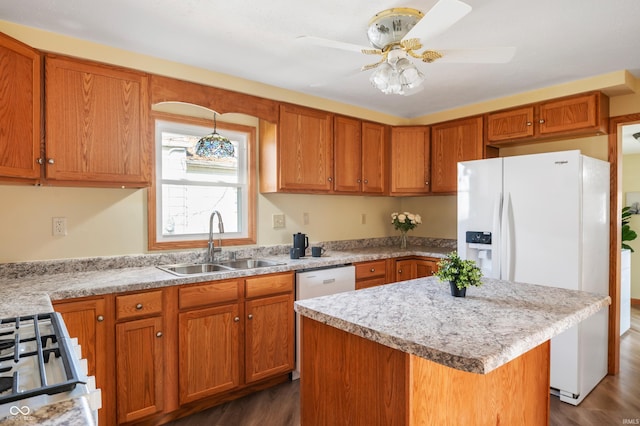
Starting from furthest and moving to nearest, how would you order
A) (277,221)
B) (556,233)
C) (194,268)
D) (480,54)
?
(277,221) → (194,268) → (556,233) → (480,54)

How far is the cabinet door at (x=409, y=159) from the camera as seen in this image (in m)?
3.87

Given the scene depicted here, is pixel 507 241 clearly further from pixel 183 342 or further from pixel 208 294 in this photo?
pixel 183 342

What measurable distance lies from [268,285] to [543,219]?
78.8 inches

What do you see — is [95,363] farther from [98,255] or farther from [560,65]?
[560,65]

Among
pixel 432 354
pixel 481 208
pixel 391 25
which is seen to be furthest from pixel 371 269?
pixel 432 354

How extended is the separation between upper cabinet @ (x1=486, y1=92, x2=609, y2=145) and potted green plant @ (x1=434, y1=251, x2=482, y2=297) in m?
2.06

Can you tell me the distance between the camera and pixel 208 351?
2.38 meters

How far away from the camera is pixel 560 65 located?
2.64m

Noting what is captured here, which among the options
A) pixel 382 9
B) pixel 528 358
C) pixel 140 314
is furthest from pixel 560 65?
pixel 140 314

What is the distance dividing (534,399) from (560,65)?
2227 mm

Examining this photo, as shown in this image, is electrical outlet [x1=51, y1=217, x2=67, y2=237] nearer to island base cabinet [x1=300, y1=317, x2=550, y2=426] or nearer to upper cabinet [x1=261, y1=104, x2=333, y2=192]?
upper cabinet [x1=261, y1=104, x2=333, y2=192]

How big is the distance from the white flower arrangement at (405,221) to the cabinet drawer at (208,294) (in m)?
2.10

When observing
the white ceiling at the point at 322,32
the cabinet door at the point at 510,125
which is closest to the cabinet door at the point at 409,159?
the cabinet door at the point at 510,125

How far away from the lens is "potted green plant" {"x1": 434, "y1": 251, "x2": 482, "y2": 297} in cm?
163
